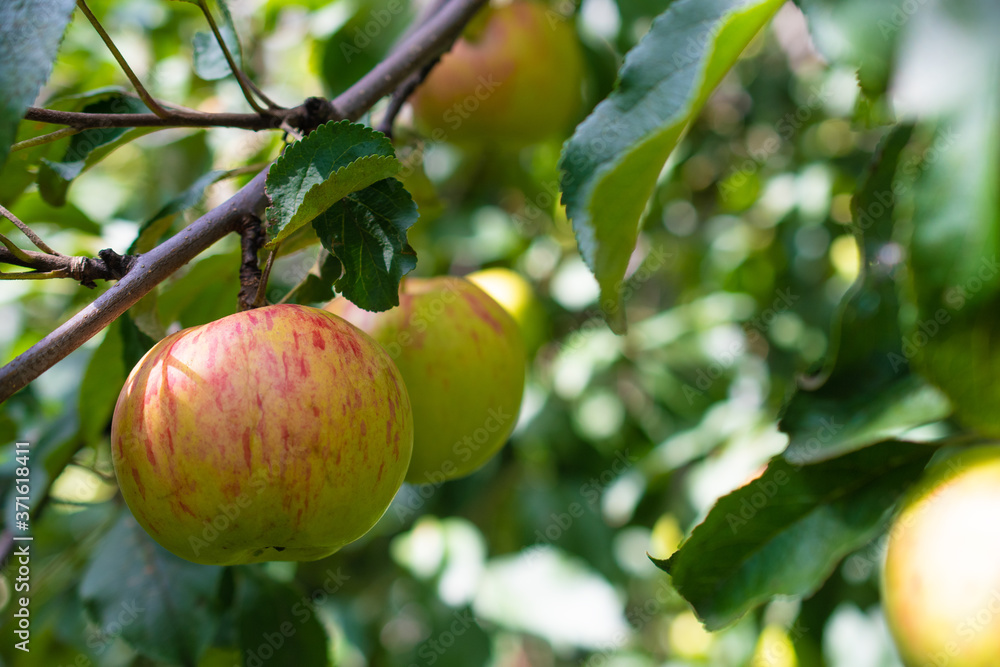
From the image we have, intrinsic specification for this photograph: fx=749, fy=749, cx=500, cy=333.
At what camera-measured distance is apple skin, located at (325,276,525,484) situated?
0.80 meters

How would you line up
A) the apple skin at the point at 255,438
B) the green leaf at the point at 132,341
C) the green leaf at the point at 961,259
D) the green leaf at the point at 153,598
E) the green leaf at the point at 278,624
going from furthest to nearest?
the green leaf at the point at 278,624
the green leaf at the point at 153,598
the green leaf at the point at 132,341
the apple skin at the point at 255,438
the green leaf at the point at 961,259

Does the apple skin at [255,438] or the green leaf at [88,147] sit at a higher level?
the green leaf at [88,147]

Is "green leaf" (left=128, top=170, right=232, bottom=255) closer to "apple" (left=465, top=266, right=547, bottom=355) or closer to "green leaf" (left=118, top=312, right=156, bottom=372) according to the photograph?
"green leaf" (left=118, top=312, right=156, bottom=372)

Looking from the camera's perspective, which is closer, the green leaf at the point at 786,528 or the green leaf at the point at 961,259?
the green leaf at the point at 961,259

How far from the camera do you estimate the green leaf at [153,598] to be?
911 mm

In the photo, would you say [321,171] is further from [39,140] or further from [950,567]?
[950,567]

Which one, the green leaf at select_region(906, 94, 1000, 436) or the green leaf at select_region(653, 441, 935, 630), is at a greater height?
the green leaf at select_region(906, 94, 1000, 436)

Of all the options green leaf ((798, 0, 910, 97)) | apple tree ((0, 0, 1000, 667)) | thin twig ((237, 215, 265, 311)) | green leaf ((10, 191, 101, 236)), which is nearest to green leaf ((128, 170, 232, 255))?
apple tree ((0, 0, 1000, 667))

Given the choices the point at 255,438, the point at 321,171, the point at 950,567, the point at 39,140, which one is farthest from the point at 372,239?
the point at 950,567

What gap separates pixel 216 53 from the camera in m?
0.82

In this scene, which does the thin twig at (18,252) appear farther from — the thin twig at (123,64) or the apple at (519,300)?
the apple at (519,300)

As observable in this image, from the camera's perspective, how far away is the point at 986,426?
50 centimetres

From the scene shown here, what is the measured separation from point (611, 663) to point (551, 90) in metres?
1.56

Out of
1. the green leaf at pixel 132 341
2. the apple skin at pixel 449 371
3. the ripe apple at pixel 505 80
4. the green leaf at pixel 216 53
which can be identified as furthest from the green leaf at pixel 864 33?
the ripe apple at pixel 505 80
